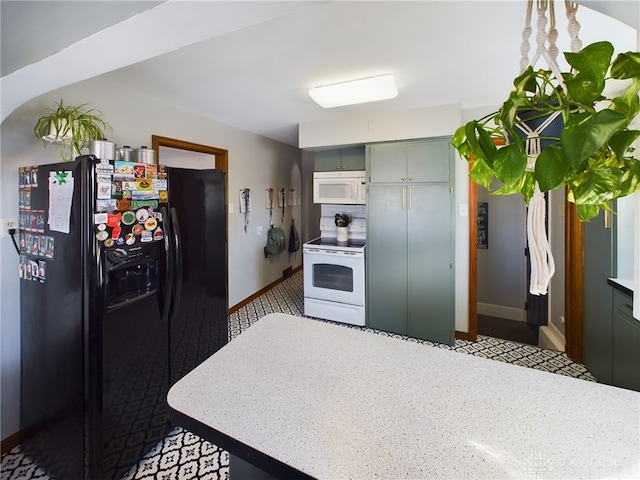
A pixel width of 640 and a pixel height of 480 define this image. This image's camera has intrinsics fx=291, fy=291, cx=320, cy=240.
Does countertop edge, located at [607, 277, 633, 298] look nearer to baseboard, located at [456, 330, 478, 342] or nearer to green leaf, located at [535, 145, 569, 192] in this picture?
baseboard, located at [456, 330, 478, 342]

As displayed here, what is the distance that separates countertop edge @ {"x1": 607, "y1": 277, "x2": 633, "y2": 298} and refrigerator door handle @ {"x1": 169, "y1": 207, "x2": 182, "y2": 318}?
2.71 meters

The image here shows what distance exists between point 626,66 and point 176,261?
1.90 m

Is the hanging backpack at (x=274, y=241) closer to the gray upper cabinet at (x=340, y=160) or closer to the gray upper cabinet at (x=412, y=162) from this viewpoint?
the gray upper cabinet at (x=340, y=160)

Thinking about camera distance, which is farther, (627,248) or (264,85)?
(264,85)

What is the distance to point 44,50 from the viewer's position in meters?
1.10

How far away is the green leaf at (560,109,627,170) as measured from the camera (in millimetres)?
470

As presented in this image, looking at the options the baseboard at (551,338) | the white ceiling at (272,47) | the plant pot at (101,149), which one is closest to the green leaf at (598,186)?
the white ceiling at (272,47)

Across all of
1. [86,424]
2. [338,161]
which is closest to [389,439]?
[86,424]

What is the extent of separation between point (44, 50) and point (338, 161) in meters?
2.71

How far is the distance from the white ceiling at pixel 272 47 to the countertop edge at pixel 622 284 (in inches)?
58.0

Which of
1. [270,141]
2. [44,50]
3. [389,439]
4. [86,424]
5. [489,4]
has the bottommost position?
[86,424]

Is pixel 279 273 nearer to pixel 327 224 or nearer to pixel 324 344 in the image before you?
pixel 327 224

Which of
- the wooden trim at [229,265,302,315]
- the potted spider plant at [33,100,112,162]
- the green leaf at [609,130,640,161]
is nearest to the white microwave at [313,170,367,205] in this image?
the wooden trim at [229,265,302,315]

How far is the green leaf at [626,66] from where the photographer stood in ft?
1.76
